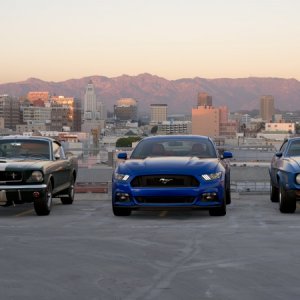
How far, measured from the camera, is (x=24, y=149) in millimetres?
15141

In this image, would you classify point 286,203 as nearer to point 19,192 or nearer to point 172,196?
point 172,196

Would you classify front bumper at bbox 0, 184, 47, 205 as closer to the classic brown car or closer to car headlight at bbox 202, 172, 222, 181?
the classic brown car

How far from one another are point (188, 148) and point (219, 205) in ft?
5.64

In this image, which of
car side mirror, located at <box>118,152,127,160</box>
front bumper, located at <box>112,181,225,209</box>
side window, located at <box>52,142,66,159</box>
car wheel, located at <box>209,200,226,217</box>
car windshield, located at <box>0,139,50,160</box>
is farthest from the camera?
side window, located at <box>52,142,66,159</box>

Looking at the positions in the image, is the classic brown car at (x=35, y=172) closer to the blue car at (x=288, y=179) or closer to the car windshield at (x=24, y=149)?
the car windshield at (x=24, y=149)

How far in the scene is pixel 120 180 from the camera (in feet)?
42.0

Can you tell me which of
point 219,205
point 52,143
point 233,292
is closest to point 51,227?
point 219,205

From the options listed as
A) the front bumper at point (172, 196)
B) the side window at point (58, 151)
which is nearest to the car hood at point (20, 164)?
the side window at point (58, 151)

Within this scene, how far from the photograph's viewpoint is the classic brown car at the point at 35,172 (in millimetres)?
13203

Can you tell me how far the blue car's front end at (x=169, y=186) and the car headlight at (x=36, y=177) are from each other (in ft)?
4.45

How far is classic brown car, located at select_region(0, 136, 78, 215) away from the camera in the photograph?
13.2 meters

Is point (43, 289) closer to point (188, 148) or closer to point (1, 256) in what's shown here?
point (1, 256)

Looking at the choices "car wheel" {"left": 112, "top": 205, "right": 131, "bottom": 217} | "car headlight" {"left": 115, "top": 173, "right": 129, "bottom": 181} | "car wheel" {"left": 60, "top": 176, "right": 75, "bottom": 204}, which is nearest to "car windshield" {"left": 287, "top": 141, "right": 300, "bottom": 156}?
"car wheel" {"left": 112, "top": 205, "right": 131, "bottom": 217}

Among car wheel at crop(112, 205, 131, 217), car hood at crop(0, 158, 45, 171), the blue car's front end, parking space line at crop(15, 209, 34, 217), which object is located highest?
car hood at crop(0, 158, 45, 171)
